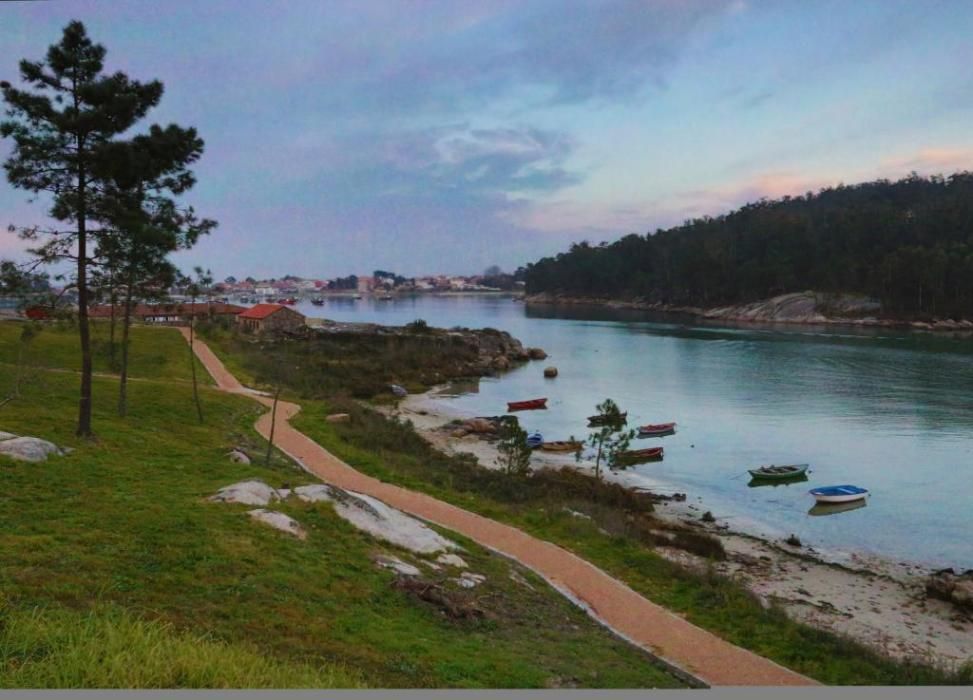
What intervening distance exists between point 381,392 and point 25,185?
37028 millimetres

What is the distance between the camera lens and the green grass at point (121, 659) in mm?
5617

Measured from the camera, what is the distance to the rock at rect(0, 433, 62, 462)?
13.3m

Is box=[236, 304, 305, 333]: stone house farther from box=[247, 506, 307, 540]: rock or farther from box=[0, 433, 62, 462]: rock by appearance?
box=[247, 506, 307, 540]: rock

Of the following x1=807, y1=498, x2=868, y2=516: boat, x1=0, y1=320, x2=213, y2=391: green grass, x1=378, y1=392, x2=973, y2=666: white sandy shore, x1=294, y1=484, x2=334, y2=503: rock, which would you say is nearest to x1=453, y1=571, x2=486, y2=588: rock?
x1=294, y1=484, x2=334, y2=503: rock

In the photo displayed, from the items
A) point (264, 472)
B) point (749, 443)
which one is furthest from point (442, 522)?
point (749, 443)

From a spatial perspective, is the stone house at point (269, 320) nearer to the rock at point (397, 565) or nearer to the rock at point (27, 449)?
the rock at point (27, 449)

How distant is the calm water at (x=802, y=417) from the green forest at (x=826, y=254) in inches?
752

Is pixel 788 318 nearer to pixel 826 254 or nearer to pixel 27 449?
pixel 826 254

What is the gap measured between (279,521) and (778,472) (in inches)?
958

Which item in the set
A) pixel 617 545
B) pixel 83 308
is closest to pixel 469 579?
pixel 617 545

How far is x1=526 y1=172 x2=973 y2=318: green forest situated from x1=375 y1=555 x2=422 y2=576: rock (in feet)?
360

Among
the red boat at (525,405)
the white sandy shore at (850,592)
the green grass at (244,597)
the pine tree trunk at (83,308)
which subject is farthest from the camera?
the red boat at (525,405)

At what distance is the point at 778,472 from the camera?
30.0 meters

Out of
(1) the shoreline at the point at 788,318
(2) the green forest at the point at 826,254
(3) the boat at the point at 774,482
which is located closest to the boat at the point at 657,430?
(3) the boat at the point at 774,482
